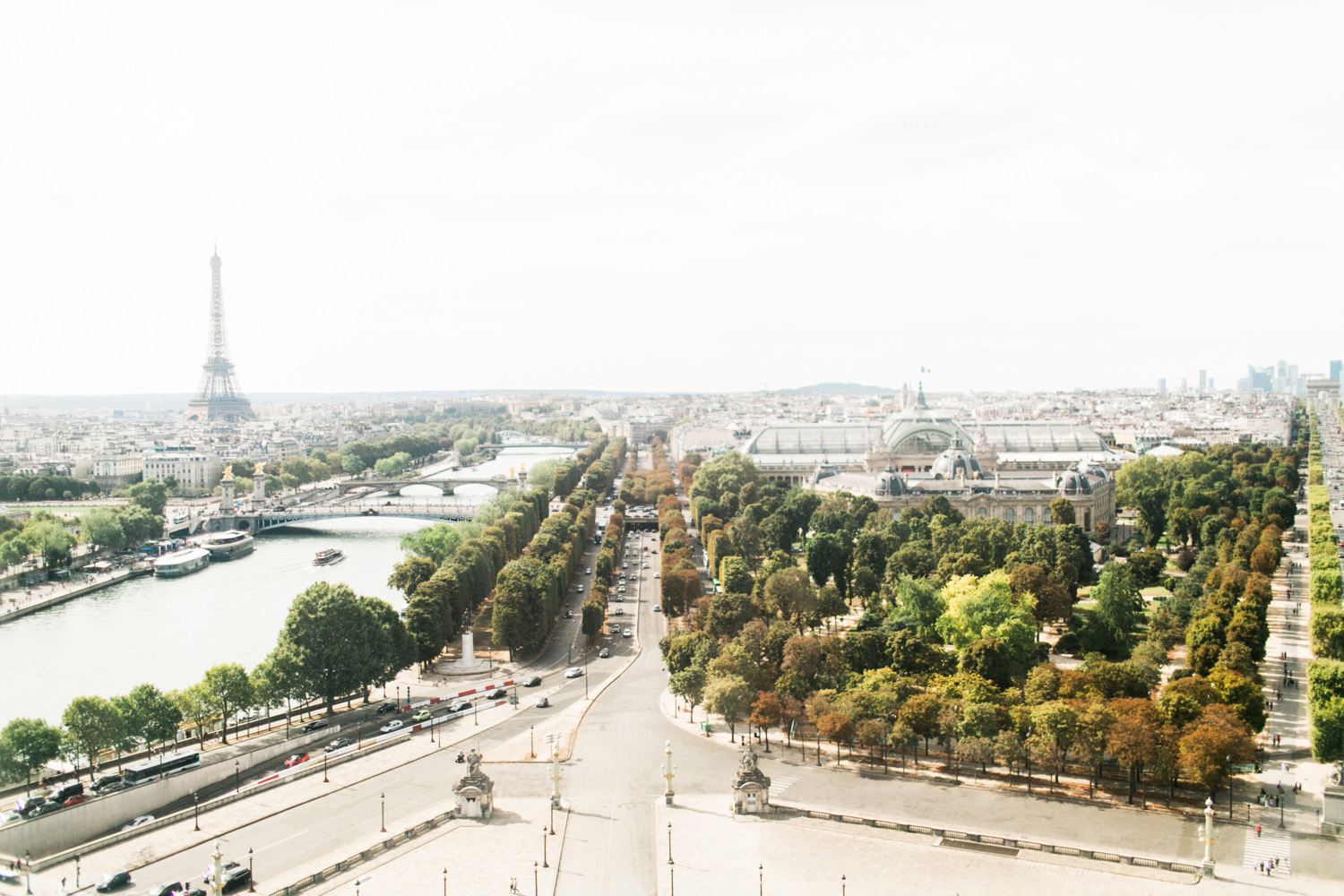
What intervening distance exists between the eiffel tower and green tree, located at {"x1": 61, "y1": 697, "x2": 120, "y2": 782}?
151368 millimetres

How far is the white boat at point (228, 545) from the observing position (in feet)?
241

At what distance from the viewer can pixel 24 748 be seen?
28.1 metres

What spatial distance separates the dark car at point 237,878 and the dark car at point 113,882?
236cm

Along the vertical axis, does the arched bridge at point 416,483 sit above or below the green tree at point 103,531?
above

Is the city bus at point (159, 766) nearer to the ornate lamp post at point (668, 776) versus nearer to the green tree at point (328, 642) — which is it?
the green tree at point (328, 642)

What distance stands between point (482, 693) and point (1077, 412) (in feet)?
576

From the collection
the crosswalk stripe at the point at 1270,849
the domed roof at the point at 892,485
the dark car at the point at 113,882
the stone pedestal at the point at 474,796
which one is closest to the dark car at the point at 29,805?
the dark car at the point at 113,882

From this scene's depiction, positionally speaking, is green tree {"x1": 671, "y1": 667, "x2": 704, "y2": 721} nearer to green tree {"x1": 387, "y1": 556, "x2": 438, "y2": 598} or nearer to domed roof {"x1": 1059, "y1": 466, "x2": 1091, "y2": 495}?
green tree {"x1": 387, "y1": 556, "x2": 438, "y2": 598}

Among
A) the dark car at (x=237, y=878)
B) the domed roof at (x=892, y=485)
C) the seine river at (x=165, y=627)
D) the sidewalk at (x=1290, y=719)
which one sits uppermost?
the domed roof at (x=892, y=485)

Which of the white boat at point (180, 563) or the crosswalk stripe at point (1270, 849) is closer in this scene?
the crosswalk stripe at point (1270, 849)

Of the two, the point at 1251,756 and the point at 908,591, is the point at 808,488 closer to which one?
the point at 908,591

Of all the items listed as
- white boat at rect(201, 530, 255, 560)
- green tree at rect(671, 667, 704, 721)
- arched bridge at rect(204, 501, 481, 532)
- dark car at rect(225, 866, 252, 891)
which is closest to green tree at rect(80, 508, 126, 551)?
white boat at rect(201, 530, 255, 560)

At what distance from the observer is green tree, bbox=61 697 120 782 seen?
29.4 meters

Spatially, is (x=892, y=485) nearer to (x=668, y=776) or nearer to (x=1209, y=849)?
(x=668, y=776)
